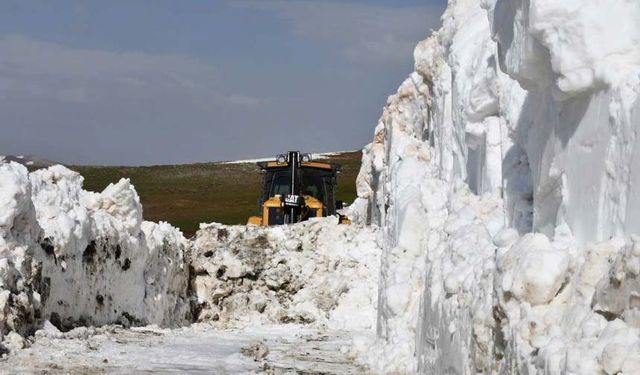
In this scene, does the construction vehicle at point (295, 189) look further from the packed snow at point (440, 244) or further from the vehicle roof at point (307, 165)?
the packed snow at point (440, 244)

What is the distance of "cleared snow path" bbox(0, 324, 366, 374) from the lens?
12.3m

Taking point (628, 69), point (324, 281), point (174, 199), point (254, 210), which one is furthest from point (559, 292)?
point (174, 199)

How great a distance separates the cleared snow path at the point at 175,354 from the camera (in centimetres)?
1226

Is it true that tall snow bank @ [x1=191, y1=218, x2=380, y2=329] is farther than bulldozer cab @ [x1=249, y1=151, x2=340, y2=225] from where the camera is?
No

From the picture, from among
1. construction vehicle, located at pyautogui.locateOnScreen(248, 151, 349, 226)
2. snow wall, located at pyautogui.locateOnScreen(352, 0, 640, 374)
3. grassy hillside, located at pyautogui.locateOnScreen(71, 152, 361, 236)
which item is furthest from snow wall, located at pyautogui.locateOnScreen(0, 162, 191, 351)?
grassy hillside, located at pyautogui.locateOnScreen(71, 152, 361, 236)

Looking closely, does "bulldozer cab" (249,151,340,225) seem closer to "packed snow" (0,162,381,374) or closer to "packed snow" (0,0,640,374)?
"packed snow" (0,0,640,374)

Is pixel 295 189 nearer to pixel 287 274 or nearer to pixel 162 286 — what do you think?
pixel 287 274

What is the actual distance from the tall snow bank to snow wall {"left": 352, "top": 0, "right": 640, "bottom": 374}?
6096 millimetres

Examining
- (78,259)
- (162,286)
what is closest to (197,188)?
(162,286)

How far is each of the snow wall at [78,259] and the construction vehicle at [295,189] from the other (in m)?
3.10

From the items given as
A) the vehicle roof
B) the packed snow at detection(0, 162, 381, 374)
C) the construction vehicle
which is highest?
the vehicle roof

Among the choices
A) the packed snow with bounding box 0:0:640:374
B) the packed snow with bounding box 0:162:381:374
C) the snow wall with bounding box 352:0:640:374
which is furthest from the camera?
the packed snow with bounding box 0:162:381:374

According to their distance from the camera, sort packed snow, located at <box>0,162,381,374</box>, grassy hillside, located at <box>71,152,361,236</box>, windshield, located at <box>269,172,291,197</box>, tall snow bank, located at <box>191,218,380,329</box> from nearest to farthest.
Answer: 1. packed snow, located at <box>0,162,381,374</box>
2. tall snow bank, located at <box>191,218,380,329</box>
3. windshield, located at <box>269,172,291,197</box>
4. grassy hillside, located at <box>71,152,361,236</box>

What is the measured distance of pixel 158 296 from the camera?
1933 cm
